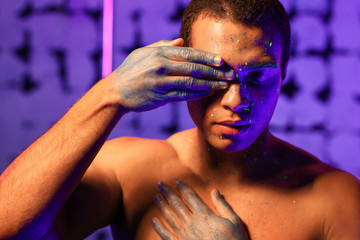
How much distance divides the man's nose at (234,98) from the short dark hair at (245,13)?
15 cm

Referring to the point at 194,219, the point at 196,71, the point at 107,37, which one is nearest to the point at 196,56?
→ the point at 196,71

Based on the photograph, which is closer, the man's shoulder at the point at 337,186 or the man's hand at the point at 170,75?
the man's hand at the point at 170,75

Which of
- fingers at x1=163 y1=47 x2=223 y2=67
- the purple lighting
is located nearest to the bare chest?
fingers at x1=163 y1=47 x2=223 y2=67

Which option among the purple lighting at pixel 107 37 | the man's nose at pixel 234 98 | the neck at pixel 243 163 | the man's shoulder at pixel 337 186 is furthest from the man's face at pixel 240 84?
the purple lighting at pixel 107 37

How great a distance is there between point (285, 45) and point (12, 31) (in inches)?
59.6

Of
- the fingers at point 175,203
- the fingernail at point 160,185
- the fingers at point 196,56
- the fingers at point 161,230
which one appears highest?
the fingers at point 196,56

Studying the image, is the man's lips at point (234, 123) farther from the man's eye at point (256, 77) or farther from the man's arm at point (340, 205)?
the man's arm at point (340, 205)

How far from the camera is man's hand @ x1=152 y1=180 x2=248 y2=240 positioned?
2.81 ft

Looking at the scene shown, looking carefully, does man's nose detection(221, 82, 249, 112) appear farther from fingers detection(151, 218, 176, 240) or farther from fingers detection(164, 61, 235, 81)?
fingers detection(151, 218, 176, 240)

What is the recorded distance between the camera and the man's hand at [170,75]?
0.77 metres

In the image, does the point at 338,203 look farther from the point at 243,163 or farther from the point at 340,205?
the point at 243,163

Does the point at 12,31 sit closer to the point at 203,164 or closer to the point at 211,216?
the point at 203,164

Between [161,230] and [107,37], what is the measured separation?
1238 mm

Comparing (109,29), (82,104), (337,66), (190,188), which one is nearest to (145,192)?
(190,188)
